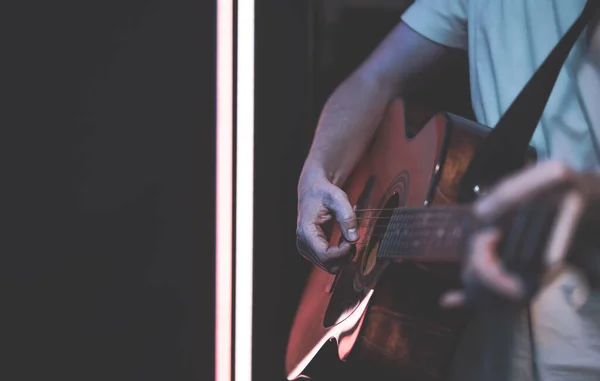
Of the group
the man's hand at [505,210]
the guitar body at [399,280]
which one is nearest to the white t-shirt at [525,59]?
the guitar body at [399,280]

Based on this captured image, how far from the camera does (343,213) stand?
0.90m

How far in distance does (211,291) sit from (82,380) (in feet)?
1.29

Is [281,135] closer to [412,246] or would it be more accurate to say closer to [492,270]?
[412,246]

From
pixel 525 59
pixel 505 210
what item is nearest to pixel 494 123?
pixel 525 59

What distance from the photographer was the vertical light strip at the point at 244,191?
3.96 feet

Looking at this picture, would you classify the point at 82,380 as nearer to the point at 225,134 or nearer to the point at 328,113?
the point at 225,134

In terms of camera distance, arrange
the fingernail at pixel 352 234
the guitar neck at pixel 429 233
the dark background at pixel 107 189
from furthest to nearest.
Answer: the dark background at pixel 107 189 → the fingernail at pixel 352 234 → the guitar neck at pixel 429 233

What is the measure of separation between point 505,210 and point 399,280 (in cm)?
34

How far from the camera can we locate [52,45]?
1.37 meters

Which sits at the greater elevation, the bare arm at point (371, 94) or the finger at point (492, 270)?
the bare arm at point (371, 94)

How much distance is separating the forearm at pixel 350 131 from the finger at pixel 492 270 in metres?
0.64

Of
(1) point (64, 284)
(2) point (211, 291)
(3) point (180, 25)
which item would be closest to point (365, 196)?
(2) point (211, 291)

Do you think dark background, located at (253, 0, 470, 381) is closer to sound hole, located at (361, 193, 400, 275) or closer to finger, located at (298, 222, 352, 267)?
finger, located at (298, 222, 352, 267)

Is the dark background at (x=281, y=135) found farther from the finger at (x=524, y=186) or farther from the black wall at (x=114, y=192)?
the finger at (x=524, y=186)
